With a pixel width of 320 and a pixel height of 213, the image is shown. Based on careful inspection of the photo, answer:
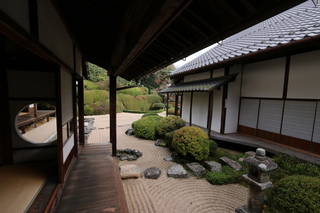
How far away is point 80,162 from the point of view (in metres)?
3.33

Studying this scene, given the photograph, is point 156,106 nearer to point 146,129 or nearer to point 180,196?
point 146,129

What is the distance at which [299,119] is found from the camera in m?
4.68

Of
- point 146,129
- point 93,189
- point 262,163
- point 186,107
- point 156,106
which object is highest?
point 186,107

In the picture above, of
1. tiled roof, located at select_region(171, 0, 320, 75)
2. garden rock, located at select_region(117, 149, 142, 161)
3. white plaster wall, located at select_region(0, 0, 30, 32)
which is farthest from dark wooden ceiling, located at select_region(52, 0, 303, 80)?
garden rock, located at select_region(117, 149, 142, 161)

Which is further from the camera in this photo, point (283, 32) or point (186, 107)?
point (186, 107)

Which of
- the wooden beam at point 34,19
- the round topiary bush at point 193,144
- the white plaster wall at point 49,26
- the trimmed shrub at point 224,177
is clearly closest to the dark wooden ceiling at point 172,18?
the white plaster wall at point 49,26

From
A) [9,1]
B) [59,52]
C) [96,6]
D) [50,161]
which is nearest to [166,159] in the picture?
[50,161]

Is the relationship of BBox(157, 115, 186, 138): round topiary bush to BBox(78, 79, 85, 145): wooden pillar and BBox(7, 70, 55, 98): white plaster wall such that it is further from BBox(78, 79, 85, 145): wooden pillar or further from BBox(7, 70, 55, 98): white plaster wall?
BBox(7, 70, 55, 98): white plaster wall

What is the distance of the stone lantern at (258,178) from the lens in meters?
2.44

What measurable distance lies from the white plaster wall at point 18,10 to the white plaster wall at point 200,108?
→ 7427mm

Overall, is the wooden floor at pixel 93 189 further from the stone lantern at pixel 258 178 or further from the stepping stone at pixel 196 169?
the stepping stone at pixel 196 169

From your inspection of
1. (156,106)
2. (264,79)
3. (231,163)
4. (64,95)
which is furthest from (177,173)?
Result: (156,106)

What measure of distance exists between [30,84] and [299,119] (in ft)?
23.9

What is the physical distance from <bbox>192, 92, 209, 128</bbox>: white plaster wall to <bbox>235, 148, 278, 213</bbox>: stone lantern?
515 cm
